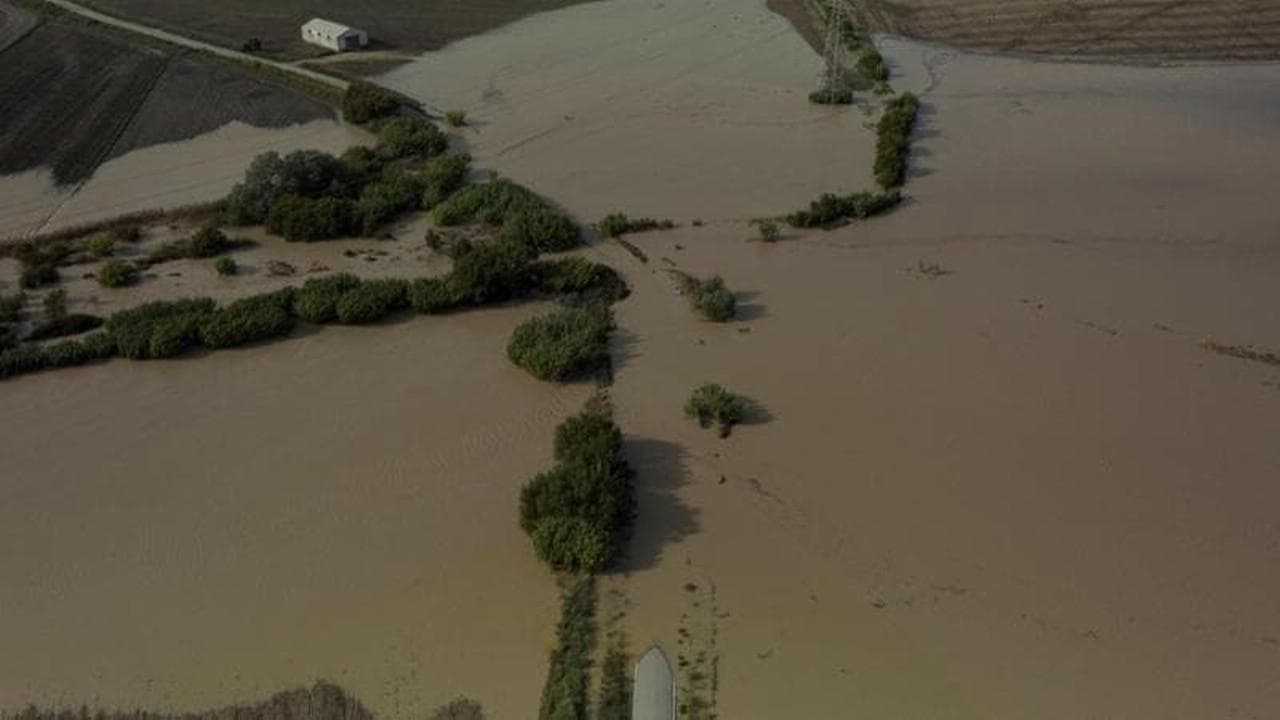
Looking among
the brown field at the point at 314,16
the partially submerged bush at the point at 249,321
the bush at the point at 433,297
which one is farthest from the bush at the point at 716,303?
the brown field at the point at 314,16

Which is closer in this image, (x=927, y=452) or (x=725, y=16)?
(x=927, y=452)

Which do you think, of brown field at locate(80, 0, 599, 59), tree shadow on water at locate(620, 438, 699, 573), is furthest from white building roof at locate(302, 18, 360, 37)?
tree shadow on water at locate(620, 438, 699, 573)

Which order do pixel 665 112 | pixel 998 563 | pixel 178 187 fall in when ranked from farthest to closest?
pixel 665 112 → pixel 178 187 → pixel 998 563

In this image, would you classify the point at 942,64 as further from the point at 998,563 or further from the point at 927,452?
the point at 998,563

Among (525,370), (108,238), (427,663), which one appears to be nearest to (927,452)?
(525,370)

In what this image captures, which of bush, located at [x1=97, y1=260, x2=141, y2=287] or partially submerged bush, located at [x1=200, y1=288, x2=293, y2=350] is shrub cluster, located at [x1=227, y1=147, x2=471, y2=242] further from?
partially submerged bush, located at [x1=200, y1=288, x2=293, y2=350]

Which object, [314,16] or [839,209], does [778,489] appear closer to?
[839,209]

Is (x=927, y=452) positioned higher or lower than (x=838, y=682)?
higher
